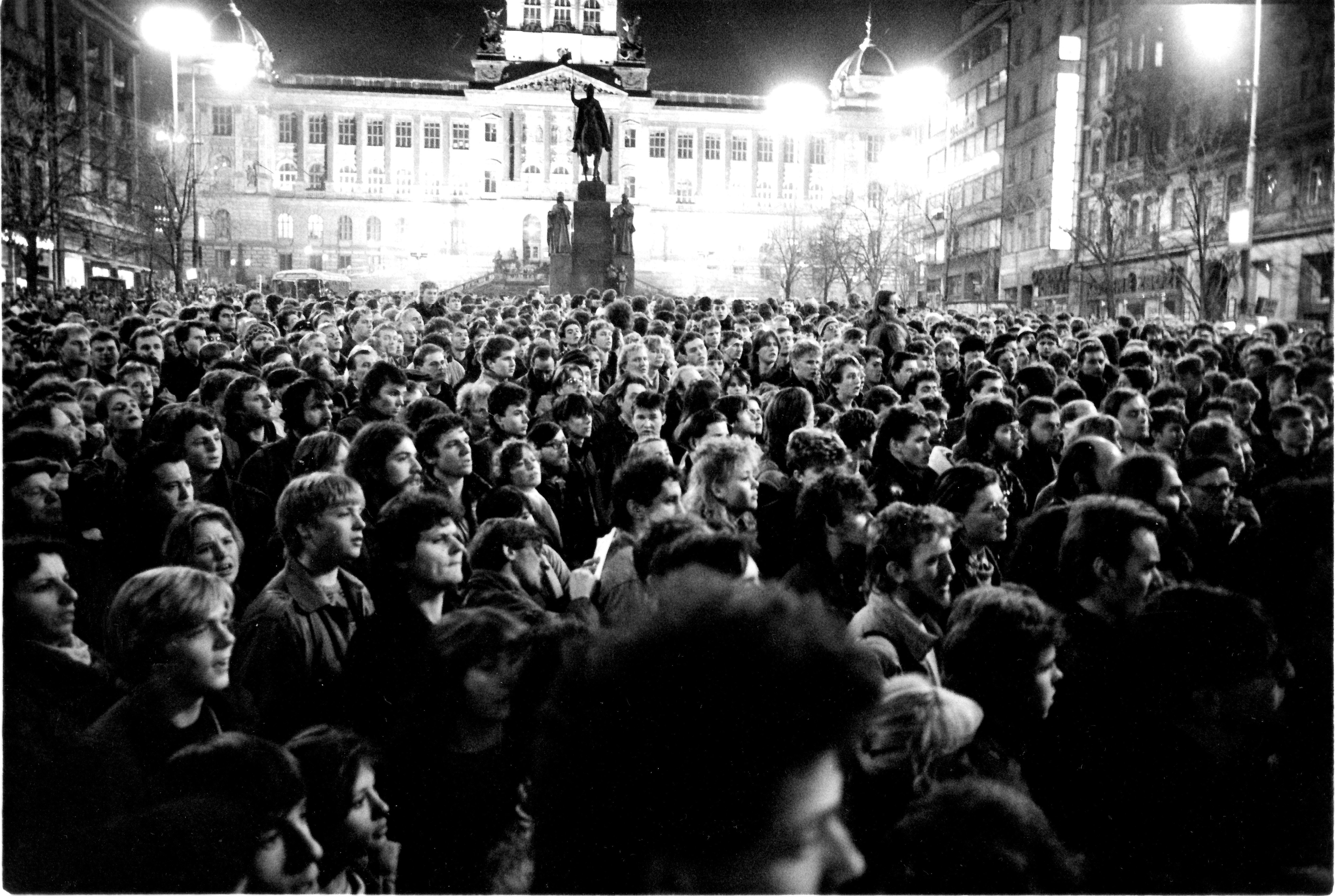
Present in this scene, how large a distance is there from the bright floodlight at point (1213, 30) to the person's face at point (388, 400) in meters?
14.7

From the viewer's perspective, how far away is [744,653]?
5.96ft

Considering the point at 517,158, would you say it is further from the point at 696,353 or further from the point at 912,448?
the point at 912,448

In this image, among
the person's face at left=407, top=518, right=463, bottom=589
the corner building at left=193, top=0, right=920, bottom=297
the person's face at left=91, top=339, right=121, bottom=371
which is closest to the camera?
the person's face at left=407, top=518, right=463, bottom=589

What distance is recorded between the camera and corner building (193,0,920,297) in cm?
9238

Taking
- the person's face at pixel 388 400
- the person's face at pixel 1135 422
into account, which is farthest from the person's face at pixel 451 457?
the person's face at pixel 1135 422

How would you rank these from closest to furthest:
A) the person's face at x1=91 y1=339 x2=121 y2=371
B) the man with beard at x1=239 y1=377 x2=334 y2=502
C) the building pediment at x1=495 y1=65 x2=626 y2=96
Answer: the man with beard at x1=239 y1=377 x2=334 y2=502 < the person's face at x1=91 y1=339 x2=121 y2=371 < the building pediment at x1=495 y1=65 x2=626 y2=96

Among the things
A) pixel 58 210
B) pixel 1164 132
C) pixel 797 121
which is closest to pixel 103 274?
pixel 58 210

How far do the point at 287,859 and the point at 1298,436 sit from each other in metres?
6.43

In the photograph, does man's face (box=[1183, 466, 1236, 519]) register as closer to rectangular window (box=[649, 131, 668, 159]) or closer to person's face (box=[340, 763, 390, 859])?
person's face (box=[340, 763, 390, 859])

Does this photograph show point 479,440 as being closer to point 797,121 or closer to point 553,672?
point 553,672

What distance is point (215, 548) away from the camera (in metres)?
4.73

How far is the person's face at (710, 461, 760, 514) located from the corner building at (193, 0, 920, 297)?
271 feet

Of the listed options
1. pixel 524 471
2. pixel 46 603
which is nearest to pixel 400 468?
pixel 524 471

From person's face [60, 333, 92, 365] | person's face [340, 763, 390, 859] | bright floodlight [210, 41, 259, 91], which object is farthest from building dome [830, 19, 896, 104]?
person's face [340, 763, 390, 859]
